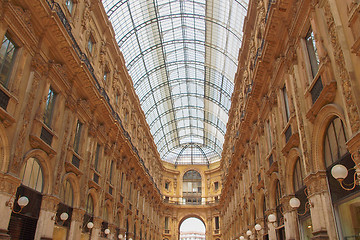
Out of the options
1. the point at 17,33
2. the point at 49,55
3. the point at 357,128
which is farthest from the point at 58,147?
the point at 357,128

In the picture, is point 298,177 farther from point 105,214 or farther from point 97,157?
point 105,214

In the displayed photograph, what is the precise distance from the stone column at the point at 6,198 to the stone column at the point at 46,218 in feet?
8.08

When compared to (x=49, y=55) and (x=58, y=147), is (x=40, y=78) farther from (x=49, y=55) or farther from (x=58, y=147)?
(x=58, y=147)

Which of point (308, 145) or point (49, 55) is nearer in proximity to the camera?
point (308, 145)

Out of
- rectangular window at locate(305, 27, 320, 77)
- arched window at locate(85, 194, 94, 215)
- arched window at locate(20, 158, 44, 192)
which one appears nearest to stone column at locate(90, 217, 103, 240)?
arched window at locate(85, 194, 94, 215)

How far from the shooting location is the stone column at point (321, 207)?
8.95 m

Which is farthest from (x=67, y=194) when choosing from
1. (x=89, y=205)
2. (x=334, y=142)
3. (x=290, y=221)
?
(x=334, y=142)

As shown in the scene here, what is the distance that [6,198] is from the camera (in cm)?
1016

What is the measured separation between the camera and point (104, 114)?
20297 mm

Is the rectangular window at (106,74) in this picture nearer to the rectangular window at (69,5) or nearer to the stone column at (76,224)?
the rectangular window at (69,5)

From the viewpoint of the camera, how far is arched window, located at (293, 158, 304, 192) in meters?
12.1

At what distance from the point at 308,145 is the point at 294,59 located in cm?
381

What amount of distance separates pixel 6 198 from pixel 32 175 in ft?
7.56

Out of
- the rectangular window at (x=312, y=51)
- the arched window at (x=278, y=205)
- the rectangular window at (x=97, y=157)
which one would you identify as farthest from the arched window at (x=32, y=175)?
the rectangular window at (x=312, y=51)
